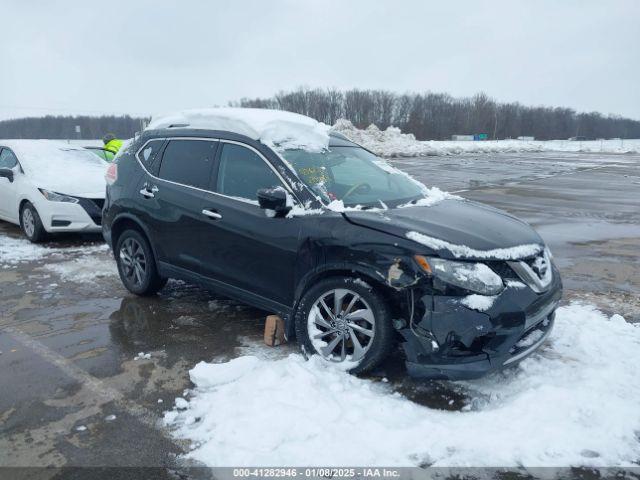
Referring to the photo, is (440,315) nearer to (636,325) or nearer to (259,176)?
(259,176)

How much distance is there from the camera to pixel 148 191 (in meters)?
5.12

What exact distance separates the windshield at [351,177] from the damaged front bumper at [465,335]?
118 centimetres

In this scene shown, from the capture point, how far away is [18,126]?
223 ft

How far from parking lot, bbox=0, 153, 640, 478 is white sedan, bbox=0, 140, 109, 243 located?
0.37 m

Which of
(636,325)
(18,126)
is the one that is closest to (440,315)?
(636,325)

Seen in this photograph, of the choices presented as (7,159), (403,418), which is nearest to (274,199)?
(403,418)

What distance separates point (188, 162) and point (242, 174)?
0.76 meters

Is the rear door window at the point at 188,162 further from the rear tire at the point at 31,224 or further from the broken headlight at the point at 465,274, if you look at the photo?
the rear tire at the point at 31,224

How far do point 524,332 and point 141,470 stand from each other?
2483 mm

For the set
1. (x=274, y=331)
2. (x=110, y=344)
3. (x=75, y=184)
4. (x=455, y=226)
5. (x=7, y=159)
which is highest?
(x=7, y=159)

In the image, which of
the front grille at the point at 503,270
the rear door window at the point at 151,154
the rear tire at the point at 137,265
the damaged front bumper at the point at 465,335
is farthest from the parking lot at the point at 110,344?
the rear door window at the point at 151,154

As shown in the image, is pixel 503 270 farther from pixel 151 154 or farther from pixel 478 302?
pixel 151 154

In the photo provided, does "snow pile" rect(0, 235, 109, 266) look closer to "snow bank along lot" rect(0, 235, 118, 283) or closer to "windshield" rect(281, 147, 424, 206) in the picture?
"snow bank along lot" rect(0, 235, 118, 283)

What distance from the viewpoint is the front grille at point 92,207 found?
313 inches
